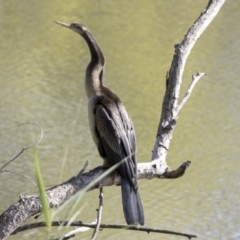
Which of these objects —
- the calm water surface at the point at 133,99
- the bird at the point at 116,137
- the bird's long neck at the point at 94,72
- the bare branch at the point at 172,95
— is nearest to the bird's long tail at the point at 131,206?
the bird at the point at 116,137

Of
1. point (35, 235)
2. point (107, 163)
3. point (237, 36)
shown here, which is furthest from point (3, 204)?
point (237, 36)

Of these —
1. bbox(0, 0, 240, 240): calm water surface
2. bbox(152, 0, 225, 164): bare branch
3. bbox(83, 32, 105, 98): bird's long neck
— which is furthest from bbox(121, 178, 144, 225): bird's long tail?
bbox(0, 0, 240, 240): calm water surface

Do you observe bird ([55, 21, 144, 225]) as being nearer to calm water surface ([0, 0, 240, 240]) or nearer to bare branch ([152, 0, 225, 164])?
bare branch ([152, 0, 225, 164])

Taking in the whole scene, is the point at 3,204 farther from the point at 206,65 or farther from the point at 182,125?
the point at 206,65

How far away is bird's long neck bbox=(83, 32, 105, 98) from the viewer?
2.80 m

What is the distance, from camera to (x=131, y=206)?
7.92ft

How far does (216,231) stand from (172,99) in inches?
98.8

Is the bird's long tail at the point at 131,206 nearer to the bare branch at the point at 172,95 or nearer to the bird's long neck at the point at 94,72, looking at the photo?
the bare branch at the point at 172,95

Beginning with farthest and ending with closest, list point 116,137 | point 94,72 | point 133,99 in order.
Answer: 1. point 133,99
2. point 94,72
3. point 116,137

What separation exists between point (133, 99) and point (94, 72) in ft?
13.2

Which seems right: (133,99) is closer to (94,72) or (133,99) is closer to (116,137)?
(94,72)

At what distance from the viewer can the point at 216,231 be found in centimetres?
489

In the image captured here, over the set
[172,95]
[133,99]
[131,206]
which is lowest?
[131,206]

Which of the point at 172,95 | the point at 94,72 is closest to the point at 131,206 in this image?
the point at 172,95
